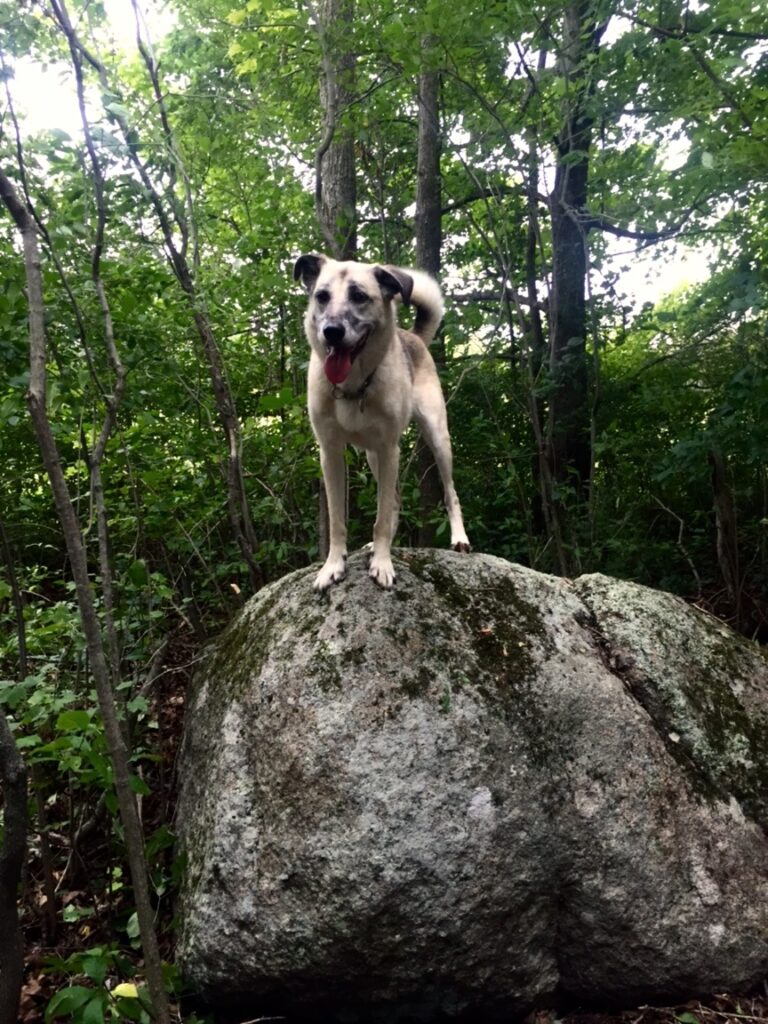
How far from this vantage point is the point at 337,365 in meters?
3.12

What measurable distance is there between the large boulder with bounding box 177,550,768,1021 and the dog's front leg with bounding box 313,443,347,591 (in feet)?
0.45

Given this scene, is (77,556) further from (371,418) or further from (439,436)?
(439,436)

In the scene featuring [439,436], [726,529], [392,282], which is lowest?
[726,529]

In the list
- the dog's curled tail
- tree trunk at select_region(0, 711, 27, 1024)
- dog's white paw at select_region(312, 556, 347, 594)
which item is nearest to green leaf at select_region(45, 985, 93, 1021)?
tree trunk at select_region(0, 711, 27, 1024)

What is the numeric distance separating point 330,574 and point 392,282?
1.52 meters

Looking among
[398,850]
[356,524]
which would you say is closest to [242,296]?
[356,524]

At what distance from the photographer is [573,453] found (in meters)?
7.96

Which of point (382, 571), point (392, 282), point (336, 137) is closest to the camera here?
point (392, 282)

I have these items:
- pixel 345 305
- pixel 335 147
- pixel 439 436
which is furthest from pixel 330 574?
pixel 335 147

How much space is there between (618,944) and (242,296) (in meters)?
4.55

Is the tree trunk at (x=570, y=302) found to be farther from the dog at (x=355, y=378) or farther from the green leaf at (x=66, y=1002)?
the green leaf at (x=66, y=1002)

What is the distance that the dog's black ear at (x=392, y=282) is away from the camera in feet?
11.0

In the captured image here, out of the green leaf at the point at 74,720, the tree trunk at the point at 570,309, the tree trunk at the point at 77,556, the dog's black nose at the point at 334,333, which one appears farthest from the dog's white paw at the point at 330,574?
the tree trunk at the point at 570,309

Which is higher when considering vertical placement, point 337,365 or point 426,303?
point 426,303
